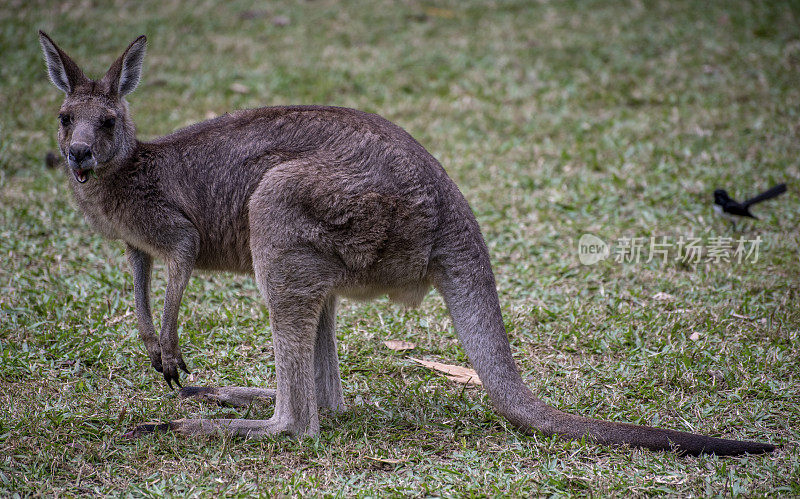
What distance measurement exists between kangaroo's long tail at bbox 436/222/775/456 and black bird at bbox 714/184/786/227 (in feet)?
8.15

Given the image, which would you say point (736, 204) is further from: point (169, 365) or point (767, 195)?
point (169, 365)

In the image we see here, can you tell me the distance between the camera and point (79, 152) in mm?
3049

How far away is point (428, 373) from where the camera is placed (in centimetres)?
380

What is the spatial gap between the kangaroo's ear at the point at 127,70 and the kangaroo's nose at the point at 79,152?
0.39 m

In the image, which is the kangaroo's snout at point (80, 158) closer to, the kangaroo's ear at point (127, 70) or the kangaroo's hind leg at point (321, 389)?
the kangaroo's ear at point (127, 70)

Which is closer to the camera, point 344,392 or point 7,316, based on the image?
point 344,392

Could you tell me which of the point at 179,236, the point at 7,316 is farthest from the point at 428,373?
the point at 7,316

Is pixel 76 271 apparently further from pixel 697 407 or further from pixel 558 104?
pixel 558 104

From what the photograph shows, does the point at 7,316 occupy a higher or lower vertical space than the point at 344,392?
higher

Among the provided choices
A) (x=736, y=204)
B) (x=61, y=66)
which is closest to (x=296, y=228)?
(x=61, y=66)

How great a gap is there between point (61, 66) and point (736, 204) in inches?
157

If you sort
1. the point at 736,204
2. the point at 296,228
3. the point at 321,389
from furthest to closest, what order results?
1. the point at 736,204
2. the point at 321,389
3. the point at 296,228

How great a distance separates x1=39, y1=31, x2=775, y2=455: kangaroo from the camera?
2.98m

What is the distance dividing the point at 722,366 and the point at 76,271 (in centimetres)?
349
